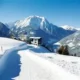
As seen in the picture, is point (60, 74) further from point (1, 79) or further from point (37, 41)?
point (37, 41)

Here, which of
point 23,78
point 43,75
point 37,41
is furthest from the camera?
point 37,41

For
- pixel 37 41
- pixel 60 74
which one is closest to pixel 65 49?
pixel 37 41

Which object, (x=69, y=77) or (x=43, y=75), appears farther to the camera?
(x=43, y=75)

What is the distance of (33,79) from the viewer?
50.7ft

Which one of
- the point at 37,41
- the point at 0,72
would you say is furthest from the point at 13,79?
the point at 37,41

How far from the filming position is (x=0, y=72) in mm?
16672

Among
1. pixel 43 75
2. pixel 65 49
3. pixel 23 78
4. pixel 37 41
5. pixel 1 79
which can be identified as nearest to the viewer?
pixel 1 79

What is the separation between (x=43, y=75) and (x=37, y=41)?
95671 millimetres

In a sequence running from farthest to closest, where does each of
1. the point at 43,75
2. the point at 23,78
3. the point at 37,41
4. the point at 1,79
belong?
1. the point at 37,41
2. the point at 43,75
3. the point at 23,78
4. the point at 1,79

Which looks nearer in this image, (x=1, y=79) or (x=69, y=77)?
(x=1, y=79)

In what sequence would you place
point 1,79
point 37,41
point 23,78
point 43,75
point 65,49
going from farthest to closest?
1. point 37,41
2. point 65,49
3. point 43,75
4. point 23,78
5. point 1,79

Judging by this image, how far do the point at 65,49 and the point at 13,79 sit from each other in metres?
62.6

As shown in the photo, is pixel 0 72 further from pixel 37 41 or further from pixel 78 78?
pixel 37 41

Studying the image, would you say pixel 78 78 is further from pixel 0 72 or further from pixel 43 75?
pixel 0 72
